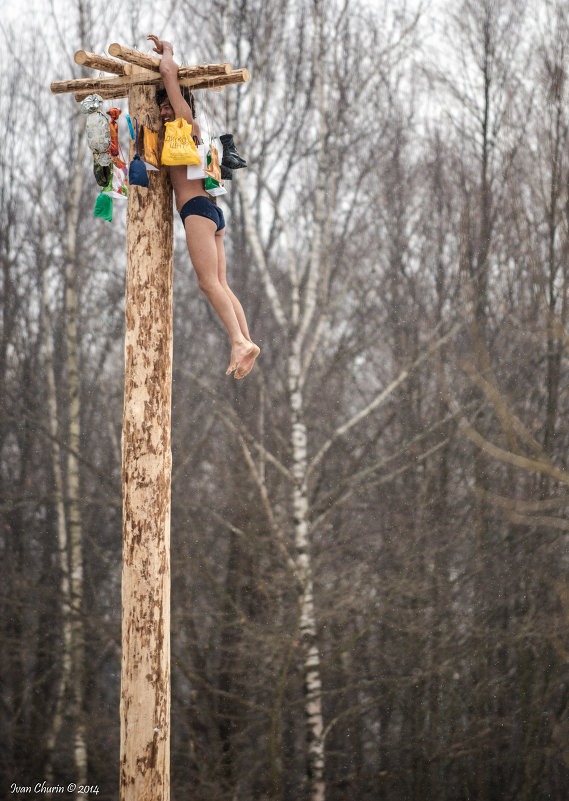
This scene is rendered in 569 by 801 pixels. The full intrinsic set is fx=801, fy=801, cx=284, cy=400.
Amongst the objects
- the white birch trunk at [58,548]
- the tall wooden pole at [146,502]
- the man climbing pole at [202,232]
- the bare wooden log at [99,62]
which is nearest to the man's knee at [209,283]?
the man climbing pole at [202,232]

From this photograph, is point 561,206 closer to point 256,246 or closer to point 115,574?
point 256,246

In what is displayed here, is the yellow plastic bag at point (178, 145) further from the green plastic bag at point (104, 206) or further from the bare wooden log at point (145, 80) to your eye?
the green plastic bag at point (104, 206)

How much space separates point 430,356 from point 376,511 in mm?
1589

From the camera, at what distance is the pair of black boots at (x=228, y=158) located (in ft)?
10.1

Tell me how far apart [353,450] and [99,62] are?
17.4ft

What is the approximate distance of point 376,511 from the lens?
7.73m

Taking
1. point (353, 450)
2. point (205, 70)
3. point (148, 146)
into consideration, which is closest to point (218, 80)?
point (205, 70)

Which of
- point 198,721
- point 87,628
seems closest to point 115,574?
point 87,628

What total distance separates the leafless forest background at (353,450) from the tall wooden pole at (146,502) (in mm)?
4497

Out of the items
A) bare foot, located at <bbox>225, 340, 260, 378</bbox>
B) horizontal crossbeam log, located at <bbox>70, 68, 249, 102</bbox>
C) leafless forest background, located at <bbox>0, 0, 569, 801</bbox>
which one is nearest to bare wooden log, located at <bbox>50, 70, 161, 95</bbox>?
horizontal crossbeam log, located at <bbox>70, 68, 249, 102</bbox>

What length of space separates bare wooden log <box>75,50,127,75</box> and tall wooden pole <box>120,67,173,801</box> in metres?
0.21

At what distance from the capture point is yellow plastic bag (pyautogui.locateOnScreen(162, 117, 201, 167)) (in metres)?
2.84

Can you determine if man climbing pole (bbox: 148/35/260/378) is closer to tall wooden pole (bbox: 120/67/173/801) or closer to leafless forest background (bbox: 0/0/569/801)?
tall wooden pole (bbox: 120/67/173/801)

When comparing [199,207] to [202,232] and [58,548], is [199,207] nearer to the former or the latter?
[202,232]
